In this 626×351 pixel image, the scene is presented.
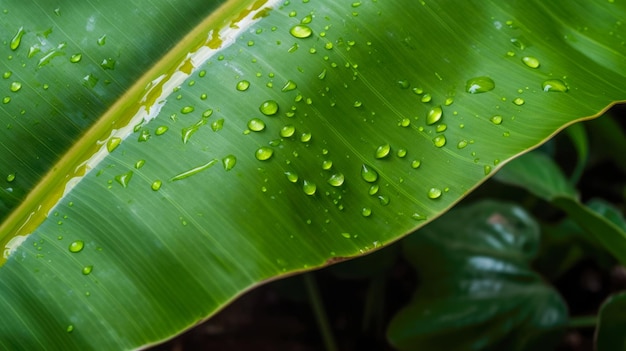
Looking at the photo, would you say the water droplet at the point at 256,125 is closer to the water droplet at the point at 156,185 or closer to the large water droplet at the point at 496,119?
the water droplet at the point at 156,185

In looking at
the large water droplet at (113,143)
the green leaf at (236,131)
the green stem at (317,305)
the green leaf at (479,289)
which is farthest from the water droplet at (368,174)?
the green stem at (317,305)

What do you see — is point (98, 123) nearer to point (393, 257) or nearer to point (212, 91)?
point (212, 91)

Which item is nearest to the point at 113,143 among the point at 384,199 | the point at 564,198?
the point at 384,199

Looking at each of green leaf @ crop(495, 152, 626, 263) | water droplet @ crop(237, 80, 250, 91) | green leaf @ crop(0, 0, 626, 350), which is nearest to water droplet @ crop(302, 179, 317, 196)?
green leaf @ crop(0, 0, 626, 350)

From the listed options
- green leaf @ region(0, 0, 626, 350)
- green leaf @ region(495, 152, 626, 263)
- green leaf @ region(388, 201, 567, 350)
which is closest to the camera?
green leaf @ region(0, 0, 626, 350)

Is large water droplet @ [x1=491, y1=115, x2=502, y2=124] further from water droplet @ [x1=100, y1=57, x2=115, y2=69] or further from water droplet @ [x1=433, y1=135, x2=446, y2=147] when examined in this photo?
water droplet @ [x1=100, y1=57, x2=115, y2=69]

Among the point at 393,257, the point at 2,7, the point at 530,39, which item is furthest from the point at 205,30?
the point at 393,257

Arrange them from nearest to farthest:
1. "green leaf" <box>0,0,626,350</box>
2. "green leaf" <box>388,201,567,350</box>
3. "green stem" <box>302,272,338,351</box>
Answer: "green leaf" <box>0,0,626,350</box>
"green leaf" <box>388,201,567,350</box>
"green stem" <box>302,272,338,351</box>
